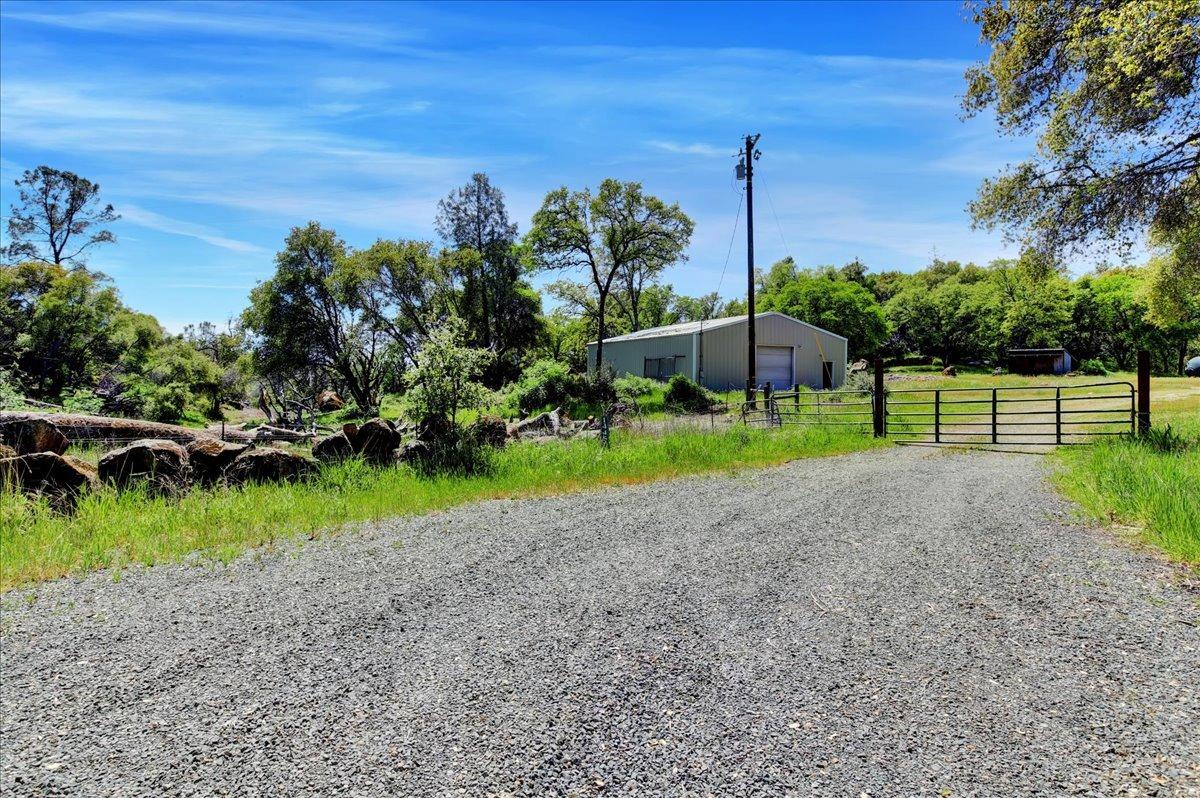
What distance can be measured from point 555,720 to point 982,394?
2846cm

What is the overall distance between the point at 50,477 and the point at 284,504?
2523 millimetres

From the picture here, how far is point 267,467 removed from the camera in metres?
8.38

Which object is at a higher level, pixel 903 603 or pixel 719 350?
pixel 719 350

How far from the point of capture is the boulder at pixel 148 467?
7277mm

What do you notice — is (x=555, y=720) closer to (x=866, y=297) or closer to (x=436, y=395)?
(x=436, y=395)

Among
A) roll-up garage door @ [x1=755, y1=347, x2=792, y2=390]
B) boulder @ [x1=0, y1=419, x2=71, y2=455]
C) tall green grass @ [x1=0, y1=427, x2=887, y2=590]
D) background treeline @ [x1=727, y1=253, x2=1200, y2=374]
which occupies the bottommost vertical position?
tall green grass @ [x1=0, y1=427, x2=887, y2=590]

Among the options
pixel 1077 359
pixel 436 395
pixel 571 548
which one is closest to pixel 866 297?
pixel 1077 359

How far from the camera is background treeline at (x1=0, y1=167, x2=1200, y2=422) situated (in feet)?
79.9

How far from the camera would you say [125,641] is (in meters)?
3.81

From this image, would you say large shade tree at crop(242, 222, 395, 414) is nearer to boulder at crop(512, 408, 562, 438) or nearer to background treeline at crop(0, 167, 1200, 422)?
background treeline at crop(0, 167, 1200, 422)

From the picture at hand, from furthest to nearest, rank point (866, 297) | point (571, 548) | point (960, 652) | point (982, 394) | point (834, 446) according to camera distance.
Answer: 1. point (866, 297)
2. point (982, 394)
3. point (834, 446)
4. point (571, 548)
5. point (960, 652)

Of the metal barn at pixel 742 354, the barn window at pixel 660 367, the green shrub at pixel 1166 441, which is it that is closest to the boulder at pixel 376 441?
the green shrub at pixel 1166 441

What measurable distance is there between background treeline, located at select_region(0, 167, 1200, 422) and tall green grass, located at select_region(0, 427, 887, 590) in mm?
2694

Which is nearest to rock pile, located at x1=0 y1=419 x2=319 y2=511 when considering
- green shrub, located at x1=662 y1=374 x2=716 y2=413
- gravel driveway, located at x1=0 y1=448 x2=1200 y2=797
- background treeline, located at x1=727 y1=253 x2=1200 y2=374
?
gravel driveway, located at x1=0 y1=448 x2=1200 y2=797
